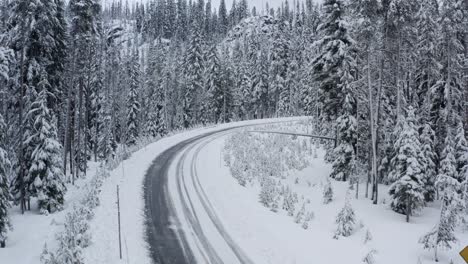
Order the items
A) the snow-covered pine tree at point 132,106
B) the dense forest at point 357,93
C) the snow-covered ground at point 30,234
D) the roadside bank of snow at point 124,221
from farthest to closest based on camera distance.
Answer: the snow-covered pine tree at point 132,106, the dense forest at point 357,93, the snow-covered ground at point 30,234, the roadside bank of snow at point 124,221

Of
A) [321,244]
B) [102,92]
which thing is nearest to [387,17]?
[321,244]

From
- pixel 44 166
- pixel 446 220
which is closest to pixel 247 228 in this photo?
pixel 446 220

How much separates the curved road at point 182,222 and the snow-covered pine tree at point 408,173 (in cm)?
1046

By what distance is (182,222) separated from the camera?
17.8 meters

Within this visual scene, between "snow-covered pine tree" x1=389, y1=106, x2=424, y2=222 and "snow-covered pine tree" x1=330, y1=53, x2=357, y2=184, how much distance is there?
14.6ft

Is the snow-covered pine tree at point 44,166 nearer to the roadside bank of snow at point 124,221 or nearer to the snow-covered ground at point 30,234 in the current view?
the snow-covered ground at point 30,234

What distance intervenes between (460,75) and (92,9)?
2919 centimetres

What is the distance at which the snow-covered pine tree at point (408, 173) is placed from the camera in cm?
2019

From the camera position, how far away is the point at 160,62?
74062 mm

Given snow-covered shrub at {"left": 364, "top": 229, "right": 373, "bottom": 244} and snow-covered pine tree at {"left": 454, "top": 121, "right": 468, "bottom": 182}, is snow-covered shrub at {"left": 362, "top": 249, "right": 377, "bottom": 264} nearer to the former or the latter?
snow-covered shrub at {"left": 364, "top": 229, "right": 373, "bottom": 244}

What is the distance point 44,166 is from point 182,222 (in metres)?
9.84

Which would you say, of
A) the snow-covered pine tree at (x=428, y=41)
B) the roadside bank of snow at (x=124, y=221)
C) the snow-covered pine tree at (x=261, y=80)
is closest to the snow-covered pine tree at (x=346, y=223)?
the roadside bank of snow at (x=124, y=221)

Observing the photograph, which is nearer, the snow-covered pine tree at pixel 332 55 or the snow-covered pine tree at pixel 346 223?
the snow-covered pine tree at pixel 346 223

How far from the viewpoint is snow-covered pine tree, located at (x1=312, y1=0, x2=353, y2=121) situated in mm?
26906
